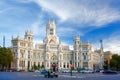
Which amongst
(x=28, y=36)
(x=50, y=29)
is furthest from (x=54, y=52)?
(x=28, y=36)

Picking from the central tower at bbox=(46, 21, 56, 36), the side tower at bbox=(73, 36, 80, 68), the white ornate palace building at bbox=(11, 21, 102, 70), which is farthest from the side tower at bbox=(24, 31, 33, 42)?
the side tower at bbox=(73, 36, 80, 68)

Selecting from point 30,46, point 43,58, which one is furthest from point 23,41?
point 43,58

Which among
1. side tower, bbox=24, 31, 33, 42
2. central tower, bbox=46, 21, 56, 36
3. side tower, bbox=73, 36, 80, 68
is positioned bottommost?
side tower, bbox=73, 36, 80, 68

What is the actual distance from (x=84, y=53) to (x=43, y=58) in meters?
26.6

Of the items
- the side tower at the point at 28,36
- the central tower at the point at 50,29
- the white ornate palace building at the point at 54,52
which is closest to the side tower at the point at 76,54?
the white ornate palace building at the point at 54,52

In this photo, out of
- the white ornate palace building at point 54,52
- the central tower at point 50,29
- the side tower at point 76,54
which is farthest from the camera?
the central tower at point 50,29

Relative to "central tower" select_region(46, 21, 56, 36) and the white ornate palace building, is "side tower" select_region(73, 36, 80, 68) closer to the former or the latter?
the white ornate palace building

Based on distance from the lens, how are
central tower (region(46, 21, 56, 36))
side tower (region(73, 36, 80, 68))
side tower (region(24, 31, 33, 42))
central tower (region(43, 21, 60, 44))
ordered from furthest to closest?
Result: central tower (region(46, 21, 56, 36)) < central tower (region(43, 21, 60, 44)) < side tower (region(73, 36, 80, 68)) < side tower (region(24, 31, 33, 42))

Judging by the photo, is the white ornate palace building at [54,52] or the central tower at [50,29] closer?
the white ornate palace building at [54,52]

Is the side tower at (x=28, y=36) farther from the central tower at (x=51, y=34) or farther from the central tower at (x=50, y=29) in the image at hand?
the central tower at (x=50, y=29)

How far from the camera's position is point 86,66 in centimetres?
17625

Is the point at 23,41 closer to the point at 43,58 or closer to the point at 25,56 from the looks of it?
the point at 25,56

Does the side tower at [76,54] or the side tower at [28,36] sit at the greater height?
the side tower at [28,36]

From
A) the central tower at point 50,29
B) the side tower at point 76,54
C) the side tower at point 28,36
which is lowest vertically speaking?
the side tower at point 76,54
